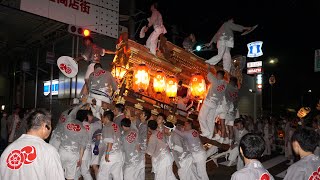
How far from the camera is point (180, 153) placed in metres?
8.29

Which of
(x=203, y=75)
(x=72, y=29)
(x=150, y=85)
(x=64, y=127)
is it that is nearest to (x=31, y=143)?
(x=64, y=127)

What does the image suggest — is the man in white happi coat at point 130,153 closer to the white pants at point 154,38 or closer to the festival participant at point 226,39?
the festival participant at point 226,39

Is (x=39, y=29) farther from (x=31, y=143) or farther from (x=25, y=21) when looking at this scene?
(x=31, y=143)

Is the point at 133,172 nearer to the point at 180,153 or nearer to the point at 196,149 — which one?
the point at 180,153

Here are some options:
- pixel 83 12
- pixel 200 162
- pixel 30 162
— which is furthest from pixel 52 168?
pixel 83 12

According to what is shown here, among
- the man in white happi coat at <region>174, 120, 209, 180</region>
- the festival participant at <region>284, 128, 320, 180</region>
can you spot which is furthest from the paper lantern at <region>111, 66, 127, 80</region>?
the festival participant at <region>284, 128, 320, 180</region>

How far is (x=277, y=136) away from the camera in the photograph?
1847 centimetres

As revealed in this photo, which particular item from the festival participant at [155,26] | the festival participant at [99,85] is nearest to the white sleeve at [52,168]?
the festival participant at [99,85]

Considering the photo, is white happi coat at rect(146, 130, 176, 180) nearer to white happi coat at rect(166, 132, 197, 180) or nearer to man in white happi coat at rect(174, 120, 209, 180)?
white happi coat at rect(166, 132, 197, 180)

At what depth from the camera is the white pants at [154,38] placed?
12219mm

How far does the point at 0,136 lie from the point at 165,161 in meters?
8.58

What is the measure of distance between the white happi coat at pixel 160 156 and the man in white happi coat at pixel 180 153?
0.27 meters

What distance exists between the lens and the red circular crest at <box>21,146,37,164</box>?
3129 millimetres

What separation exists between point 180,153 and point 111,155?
1968 millimetres
